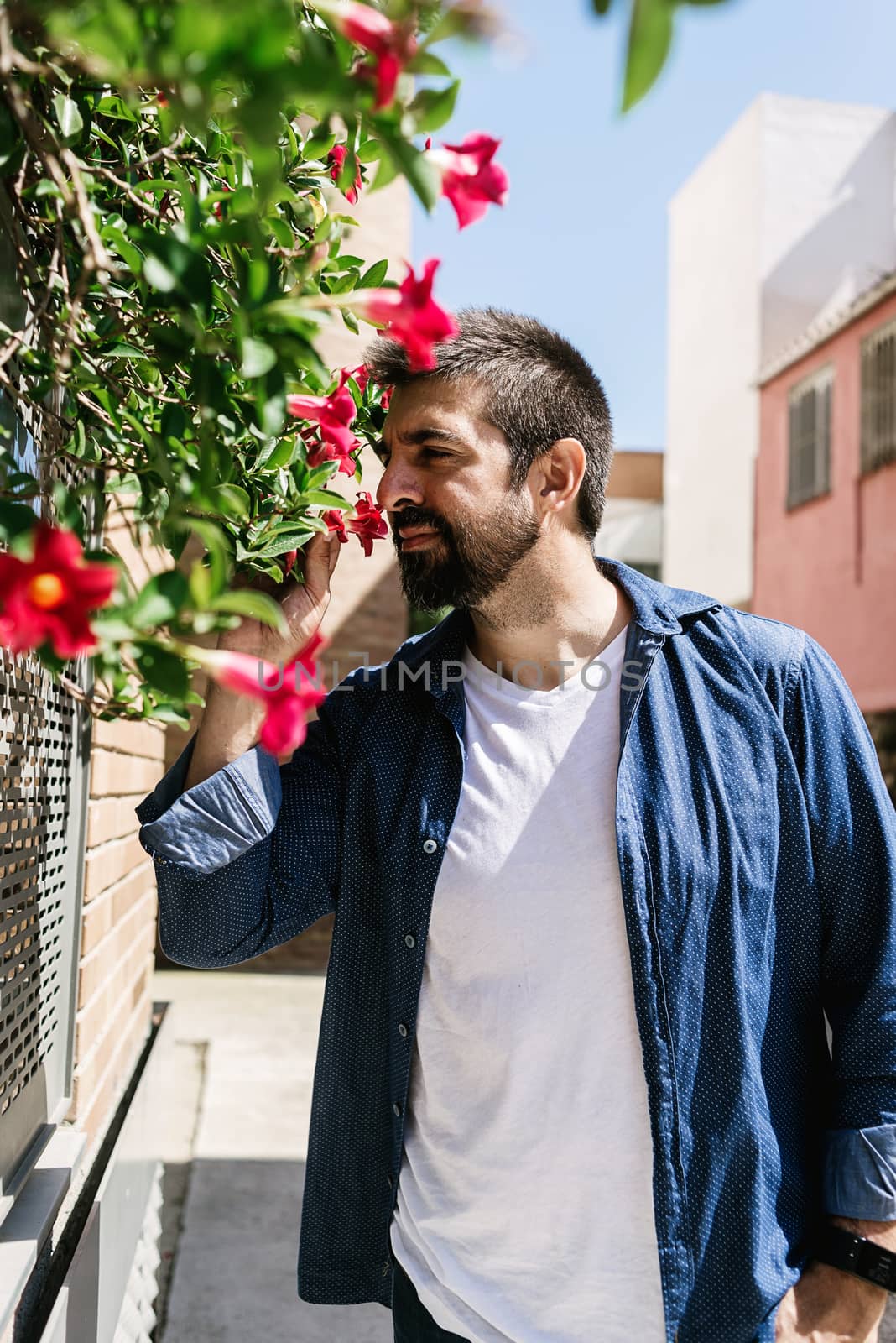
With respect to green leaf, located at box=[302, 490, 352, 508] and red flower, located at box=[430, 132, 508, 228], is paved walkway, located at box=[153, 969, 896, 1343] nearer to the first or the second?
green leaf, located at box=[302, 490, 352, 508]

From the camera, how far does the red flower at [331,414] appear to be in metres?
1.11

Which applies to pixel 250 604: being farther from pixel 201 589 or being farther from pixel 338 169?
pixel 338 169

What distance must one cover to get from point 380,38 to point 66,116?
0.52 metres

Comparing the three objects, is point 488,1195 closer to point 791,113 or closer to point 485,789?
point 485,789

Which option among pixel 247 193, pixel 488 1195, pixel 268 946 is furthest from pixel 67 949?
pixel 247 193

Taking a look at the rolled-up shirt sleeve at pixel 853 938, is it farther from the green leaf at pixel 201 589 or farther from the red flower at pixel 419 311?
the green leaf at pixel 201 589

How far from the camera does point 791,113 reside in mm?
14008

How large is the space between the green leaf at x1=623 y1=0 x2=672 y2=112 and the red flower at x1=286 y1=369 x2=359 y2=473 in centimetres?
59

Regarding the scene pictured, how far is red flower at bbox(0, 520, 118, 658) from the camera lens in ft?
1.96

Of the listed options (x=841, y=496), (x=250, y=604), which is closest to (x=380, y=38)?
(x=250, y=604)

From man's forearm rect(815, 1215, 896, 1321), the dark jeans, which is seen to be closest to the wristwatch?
man's forearm rect(815, 1215, 896, 1321)

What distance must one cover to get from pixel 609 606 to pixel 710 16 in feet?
4.25

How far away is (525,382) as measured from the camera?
1814mm

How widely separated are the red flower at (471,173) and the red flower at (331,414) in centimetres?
31
